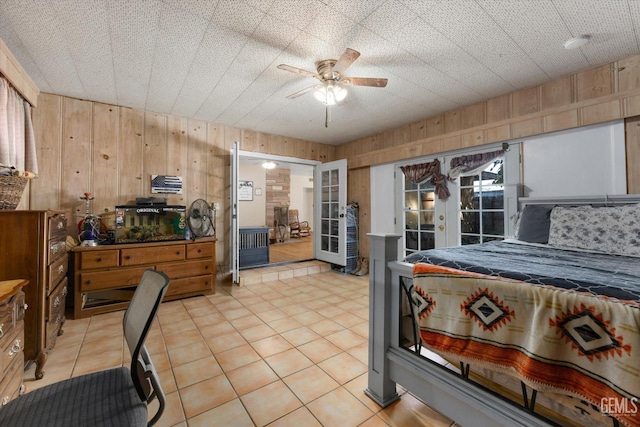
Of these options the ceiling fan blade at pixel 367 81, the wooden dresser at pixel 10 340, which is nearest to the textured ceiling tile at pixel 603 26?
the ceiling fan blade at pixel 367 81

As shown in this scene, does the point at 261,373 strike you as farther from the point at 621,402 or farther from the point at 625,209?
the point at 625,209

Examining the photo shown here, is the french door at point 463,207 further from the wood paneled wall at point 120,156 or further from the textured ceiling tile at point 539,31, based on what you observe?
the wood paneled wall at point 120,156

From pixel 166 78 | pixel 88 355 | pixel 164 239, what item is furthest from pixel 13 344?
pixel 166 78

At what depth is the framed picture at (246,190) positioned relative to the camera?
6.89m

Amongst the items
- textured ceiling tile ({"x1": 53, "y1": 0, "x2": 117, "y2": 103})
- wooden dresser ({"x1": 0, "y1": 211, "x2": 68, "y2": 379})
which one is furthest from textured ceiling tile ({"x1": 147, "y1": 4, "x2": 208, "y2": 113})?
wooden dresser ({"x1": 0, "y1": 211, "x2": 68, "y2": 379})

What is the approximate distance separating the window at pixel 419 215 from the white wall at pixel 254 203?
4246mm

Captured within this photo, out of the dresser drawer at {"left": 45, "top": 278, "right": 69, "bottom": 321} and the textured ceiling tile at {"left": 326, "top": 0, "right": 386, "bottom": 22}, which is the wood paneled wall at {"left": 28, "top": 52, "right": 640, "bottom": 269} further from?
the textured ceiling tile at {"left": 326, "top": 0, "right": 386, "bottom": 22}

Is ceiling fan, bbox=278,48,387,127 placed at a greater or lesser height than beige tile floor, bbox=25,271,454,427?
greater

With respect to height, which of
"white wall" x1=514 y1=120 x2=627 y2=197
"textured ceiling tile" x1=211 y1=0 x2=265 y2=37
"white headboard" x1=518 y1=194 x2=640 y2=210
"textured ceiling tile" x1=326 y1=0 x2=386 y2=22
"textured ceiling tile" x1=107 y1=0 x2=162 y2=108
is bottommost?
"white headboard" x1=518 y1=194 x2=640 y2=210

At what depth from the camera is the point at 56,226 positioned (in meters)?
2.18

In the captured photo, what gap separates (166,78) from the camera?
8.66ft

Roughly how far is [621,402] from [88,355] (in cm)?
302

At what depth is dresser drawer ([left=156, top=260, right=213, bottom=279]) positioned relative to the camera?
3212 mm

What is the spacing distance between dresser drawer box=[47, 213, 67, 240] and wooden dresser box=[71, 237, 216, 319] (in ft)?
1.47
